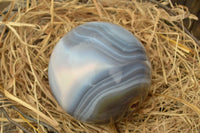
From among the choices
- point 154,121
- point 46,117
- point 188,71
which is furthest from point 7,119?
point 188,71

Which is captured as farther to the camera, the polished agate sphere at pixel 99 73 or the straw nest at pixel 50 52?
the straw nest at pixel 50 52

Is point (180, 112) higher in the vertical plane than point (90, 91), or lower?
lower

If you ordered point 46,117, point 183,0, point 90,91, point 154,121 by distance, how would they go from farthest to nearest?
point 183,0 < point 154,121 < point 46,117 < point 90,91

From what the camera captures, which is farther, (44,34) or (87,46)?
(44,34)

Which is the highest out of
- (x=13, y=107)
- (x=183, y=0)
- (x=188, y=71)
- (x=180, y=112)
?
(x=183, y=0)

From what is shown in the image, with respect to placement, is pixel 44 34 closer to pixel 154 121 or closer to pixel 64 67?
pixel 64 67

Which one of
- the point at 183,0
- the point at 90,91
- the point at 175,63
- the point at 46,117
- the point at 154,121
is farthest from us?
the point at 183,0
